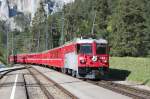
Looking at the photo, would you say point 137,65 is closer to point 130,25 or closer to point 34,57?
point 130,25

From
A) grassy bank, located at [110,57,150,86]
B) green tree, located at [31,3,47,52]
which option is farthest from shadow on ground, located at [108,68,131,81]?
green tree, located at [31,3,47,52]

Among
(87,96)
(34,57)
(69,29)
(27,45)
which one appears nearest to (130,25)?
(34,57)

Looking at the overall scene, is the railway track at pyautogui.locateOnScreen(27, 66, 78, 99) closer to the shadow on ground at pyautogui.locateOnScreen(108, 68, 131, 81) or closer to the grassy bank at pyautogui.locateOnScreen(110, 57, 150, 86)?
the grassy bank at pyautogui.locateOnScreen(110, 57, 150, 86)

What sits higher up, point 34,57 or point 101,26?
point 101,26

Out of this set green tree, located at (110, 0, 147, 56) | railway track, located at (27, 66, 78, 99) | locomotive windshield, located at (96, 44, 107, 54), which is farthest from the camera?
green tree, located at (110, 0, 147, 56)

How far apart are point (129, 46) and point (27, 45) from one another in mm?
104241

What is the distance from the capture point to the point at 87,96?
74.3 feet

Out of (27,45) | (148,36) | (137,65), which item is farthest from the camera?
(27,45)

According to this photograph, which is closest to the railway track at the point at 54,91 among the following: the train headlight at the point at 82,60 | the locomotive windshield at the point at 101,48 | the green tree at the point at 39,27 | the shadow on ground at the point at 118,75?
the train headlight at the point at 82,60

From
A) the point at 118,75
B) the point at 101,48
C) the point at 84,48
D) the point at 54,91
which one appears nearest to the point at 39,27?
the point at 118,75

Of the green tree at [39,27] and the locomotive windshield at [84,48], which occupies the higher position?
the green tree at [39,27]

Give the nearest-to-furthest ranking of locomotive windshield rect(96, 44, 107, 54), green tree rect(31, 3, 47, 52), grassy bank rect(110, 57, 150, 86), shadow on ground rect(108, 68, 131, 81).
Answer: grassy bank rect(110, 57, 150, 86), locomotive windshield rect(96, 44, 107, 54), shadow on ground rect(108, 68, 131, 81), green tree rect(31, 3, 47, 52)

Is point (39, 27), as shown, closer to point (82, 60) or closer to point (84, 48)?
point (84, 48)

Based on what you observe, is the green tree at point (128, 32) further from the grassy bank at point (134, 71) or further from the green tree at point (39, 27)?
the green tree at point (39, 27)
